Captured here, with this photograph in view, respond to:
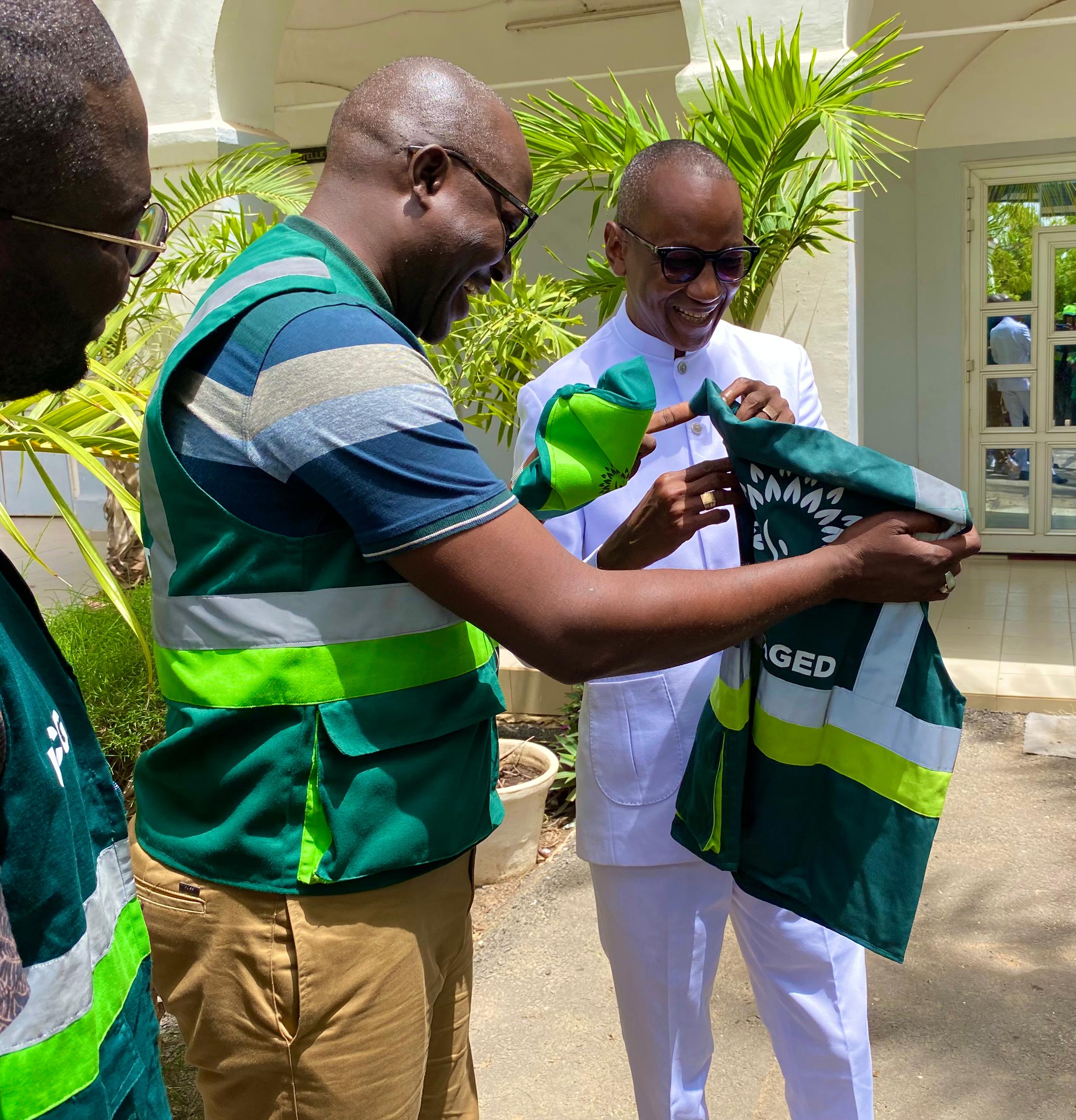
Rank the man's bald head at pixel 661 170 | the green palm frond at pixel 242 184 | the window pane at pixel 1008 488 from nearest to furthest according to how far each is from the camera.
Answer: the man's bald head at pixel 661 170, the green palm frond at pixel 242 184, the window pane at pixel 1008 488

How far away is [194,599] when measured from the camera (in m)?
1.52

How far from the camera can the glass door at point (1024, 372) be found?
9.12 metres

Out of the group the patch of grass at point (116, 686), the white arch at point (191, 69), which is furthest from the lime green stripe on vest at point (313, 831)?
the white arch at point (191, 69)

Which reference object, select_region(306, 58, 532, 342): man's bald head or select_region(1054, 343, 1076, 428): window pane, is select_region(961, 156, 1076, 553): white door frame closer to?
select_region(1054, 343, 1076, 428): window pane

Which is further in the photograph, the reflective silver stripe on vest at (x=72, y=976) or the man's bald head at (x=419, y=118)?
the man's bald head at (x=419, y=118)

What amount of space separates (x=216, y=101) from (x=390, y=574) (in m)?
5.06

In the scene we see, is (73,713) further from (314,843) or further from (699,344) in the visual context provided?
(699,344)

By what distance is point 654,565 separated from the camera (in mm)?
2303

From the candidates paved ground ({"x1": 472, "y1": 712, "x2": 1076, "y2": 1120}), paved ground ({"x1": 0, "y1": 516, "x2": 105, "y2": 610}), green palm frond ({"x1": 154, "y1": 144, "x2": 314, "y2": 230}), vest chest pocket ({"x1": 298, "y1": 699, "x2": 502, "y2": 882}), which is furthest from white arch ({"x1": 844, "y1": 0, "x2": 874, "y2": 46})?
paved ground ({"x1": 0, "y1": 516, "x2": 105, "y2": 610})

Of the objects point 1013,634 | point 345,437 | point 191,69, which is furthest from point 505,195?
point 1013,634

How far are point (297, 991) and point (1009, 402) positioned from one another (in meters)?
9.10

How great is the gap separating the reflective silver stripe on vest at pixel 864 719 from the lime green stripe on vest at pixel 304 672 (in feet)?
2.25

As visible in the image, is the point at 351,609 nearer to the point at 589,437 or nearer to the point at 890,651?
the point at 589,437

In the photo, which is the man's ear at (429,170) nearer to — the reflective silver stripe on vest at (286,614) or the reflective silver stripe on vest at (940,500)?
the reflective silver stripe on vest at (286,614)
